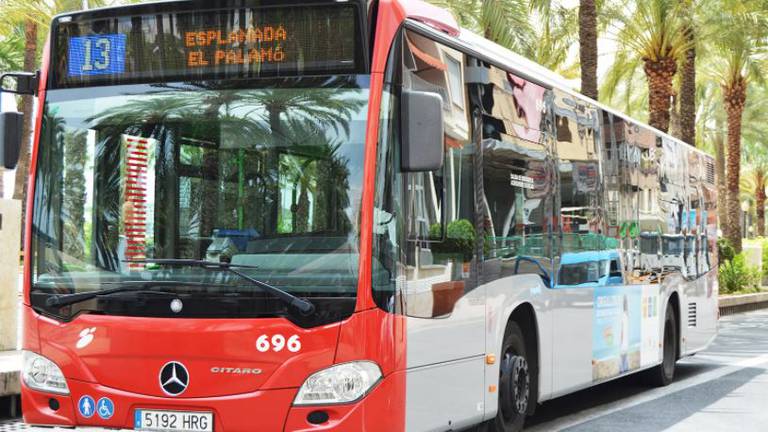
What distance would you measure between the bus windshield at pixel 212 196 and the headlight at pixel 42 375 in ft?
1.04

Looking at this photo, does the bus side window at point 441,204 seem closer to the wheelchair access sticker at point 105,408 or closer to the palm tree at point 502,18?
the wheelchair access sticker at point 105,408

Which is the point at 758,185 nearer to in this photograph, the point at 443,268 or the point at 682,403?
the point at 682,403

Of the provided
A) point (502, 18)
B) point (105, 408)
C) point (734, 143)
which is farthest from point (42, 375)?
point (734, 143)

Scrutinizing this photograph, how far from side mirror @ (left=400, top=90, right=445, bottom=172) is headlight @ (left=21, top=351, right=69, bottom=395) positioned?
7.86ft

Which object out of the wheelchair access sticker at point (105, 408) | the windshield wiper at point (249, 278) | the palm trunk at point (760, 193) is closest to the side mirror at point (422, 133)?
the windshield wiper at point (249, 278)

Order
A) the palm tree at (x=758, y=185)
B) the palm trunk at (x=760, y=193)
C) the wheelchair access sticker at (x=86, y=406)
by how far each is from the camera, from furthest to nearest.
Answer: the palm trunk at (x=760, y=193) < the palm tree at (x=758, y=185) < the wheelchair access sticker at (x=86, y=406)

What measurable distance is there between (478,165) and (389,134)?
1.50 metres

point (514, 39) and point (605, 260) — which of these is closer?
point (605, 260)

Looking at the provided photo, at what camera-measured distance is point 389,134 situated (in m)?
6.91

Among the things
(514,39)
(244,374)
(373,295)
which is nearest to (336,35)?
(373,295)

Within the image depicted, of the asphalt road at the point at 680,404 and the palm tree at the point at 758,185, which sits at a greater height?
the palm tree at the point at 758,185

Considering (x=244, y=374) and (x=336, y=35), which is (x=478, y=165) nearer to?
(x=336, y=35)

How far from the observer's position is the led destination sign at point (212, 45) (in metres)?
6.93

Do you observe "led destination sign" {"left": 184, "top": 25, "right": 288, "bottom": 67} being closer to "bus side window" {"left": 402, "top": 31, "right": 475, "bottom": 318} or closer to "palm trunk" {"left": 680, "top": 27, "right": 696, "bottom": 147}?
"bus side window" {"left": 402, "top": 31, "right": 475, "bottom": 318}
